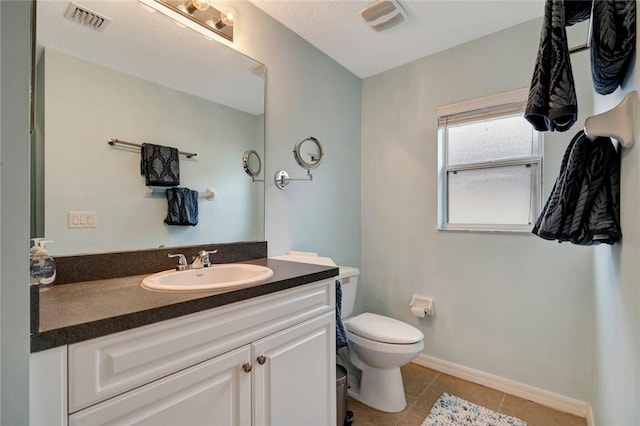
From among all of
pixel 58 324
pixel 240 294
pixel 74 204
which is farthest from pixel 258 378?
pixel 74 204

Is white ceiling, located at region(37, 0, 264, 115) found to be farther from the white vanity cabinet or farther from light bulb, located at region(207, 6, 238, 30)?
the white vanity cabinet

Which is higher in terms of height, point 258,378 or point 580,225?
point 580,225

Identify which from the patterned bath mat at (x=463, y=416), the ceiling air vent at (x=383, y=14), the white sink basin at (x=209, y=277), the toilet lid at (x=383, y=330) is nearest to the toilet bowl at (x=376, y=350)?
the toilet lid at (x=383, y=330)

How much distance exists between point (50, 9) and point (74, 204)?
0.71 m

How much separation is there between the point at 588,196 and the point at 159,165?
160cm

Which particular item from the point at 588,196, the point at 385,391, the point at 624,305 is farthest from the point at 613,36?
the point at 385,391

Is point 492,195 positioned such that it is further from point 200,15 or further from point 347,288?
point 200,15

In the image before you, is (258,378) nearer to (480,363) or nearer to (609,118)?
(609,118)

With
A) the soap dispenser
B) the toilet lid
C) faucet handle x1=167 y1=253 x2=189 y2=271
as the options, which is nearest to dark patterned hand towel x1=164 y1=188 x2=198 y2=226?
faucet handle x1=167 y1=253 x2=189 y2=271

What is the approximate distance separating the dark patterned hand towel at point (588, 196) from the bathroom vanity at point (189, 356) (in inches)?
34.5

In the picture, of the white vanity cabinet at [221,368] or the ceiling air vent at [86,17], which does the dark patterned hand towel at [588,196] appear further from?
the ceiling air vent at [86,17]

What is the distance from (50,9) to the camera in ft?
3.54

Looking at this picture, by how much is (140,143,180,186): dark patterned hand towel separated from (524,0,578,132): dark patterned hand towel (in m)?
1.41

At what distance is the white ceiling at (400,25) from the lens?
1.72m
